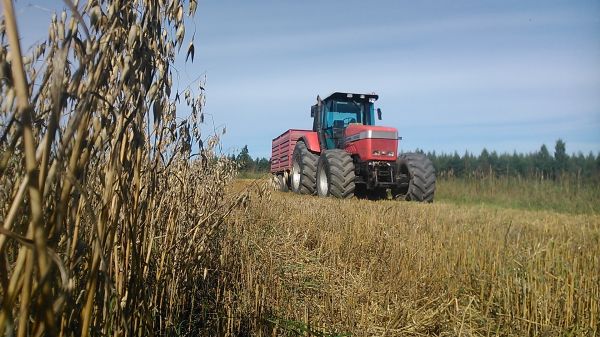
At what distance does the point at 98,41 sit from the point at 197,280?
194 centimetres

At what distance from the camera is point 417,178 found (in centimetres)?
895

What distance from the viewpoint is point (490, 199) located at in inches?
463

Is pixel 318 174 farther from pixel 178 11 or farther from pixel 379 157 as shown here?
pixel 178 11

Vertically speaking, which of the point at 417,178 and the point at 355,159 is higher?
the point at 355,159

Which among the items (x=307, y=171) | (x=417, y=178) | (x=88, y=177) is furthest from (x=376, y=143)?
(x=88, y=177)

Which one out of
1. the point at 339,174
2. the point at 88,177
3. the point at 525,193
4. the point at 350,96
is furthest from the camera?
the point at 525,193

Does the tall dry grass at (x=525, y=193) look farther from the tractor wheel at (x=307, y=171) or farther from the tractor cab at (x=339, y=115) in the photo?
the tractor wheel at (x=307, y=171)

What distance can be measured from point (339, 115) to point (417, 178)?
2.48 meters

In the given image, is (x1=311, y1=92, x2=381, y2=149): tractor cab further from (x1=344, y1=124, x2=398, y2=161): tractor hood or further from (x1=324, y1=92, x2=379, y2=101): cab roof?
(x1=344, y1=124, x2=398, y2=161): tractor hood

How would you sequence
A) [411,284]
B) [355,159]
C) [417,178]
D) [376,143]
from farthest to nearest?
1. [355,159]
2. [417,178]
3. [376,143]
4. [411,284]

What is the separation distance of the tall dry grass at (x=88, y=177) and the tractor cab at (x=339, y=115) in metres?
8.33

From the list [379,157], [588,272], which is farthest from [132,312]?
[379,157]

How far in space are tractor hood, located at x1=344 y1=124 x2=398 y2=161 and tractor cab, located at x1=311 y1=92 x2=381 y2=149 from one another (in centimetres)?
123

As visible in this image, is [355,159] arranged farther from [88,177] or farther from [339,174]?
[88,177]
